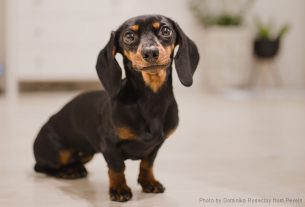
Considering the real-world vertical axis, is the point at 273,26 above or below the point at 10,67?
above

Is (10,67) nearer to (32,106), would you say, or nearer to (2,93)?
(2,93)

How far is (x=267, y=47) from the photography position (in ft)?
18.4

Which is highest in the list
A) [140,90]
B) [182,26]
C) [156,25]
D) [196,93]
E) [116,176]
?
[156,25]

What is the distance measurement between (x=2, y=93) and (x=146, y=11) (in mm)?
1863

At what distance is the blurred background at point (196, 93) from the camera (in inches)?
68.2

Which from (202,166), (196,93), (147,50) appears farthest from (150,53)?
(196,93)

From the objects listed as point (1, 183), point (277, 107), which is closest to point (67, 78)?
point (277, 107)

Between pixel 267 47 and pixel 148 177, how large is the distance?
14.0 ft

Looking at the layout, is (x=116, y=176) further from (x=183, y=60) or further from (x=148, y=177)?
(x=183, y=60)

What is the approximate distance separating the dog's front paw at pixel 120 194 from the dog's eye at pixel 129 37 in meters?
0.47

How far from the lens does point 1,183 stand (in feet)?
5.79

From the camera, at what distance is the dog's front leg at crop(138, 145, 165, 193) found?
163cm

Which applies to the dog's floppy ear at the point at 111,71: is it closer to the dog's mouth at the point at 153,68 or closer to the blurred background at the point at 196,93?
the dog's mouth at the point at 153,68

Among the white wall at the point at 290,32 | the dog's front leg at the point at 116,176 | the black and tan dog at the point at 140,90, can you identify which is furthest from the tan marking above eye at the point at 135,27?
the white wall at the point at 290,32
